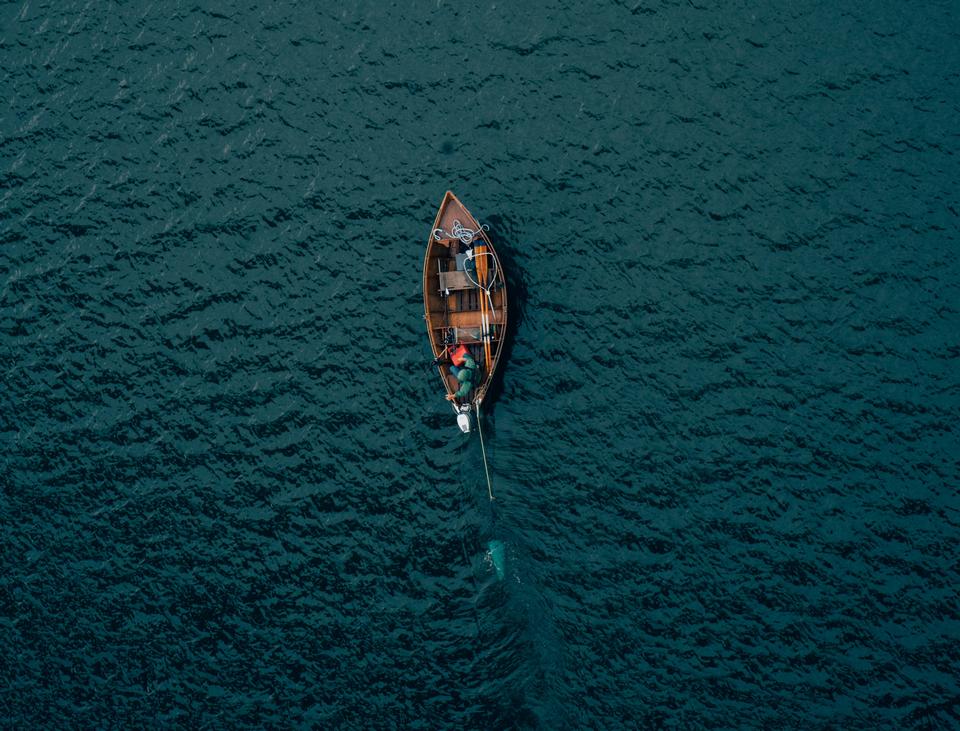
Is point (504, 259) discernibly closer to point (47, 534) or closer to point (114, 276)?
point (114, 276)

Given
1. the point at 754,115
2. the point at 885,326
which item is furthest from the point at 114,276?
the point at 885,326

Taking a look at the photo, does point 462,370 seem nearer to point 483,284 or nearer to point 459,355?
point 459,355

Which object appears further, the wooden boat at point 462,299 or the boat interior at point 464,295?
the boat interior at point 464,295

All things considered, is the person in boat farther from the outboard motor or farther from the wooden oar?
the wooden oar

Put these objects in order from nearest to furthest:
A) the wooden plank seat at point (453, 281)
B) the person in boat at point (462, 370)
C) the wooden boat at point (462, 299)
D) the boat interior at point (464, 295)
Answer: the person in boat at point (462, 370)
the wooden boat at point (462, 299)
the boat interior at point (464, 295)
the wooden plank seat at point (453, 281)

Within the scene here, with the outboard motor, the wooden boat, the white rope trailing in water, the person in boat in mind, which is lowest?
the outboard motor

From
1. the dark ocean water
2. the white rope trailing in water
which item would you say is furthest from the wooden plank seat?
the dark ocean water

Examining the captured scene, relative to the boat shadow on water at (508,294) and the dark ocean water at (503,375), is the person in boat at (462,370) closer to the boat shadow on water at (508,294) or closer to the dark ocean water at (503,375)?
the boat shadow on water at (508,294)

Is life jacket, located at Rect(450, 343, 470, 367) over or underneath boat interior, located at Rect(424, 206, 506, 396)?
underneath

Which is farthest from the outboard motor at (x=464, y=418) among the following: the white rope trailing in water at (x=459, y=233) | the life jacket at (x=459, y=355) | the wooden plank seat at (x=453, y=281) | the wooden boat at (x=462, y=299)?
the white rope trailing in water at (x=459, y=233)
